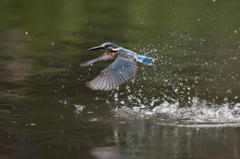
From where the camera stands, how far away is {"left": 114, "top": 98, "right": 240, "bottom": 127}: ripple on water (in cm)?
766

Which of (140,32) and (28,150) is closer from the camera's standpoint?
(28,150)

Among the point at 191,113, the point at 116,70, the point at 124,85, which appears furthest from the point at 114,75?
the point at 124,85

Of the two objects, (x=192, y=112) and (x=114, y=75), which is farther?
(x=192, y=112)

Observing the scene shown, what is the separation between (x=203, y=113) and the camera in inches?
316

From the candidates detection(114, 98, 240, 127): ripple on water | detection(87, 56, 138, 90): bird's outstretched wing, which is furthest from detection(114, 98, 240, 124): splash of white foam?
detection(87, 56, 138, 90): bird's outstretched wing

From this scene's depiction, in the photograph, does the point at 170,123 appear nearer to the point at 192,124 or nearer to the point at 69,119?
the point at 192,124

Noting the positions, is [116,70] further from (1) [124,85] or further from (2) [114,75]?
(1) [124,85]

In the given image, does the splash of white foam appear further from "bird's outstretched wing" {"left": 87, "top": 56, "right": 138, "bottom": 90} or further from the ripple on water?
"bird's outstretched wing" {"left": 87, "top": 56, "right": 138, "bottom": 90}

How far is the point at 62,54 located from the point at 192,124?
4154 mm

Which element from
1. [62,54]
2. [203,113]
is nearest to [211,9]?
[62,54]

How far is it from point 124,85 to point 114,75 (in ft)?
5.58

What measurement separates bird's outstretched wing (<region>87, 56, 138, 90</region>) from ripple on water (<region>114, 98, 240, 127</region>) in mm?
437

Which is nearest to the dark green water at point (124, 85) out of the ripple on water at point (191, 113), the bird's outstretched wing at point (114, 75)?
the ripple on water at point (191, 113)

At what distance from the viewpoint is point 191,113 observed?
8062mm
